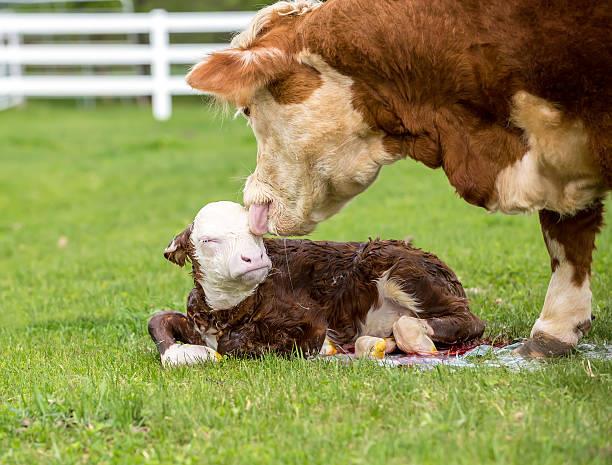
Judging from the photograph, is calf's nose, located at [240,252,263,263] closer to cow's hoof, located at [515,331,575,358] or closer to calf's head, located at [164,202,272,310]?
calf's head, located at [164,202,272,310]

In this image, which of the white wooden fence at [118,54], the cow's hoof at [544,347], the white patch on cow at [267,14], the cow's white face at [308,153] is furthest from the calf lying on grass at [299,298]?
the white wooden fence at [118,54]

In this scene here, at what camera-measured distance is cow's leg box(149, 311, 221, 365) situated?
17.1ft

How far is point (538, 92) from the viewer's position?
15.0 ft

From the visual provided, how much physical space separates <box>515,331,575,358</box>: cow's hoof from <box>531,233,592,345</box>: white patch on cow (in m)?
0.03

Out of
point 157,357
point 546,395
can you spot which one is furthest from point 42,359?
point 546,395

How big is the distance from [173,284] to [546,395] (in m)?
4.39

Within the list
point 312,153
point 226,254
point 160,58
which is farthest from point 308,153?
point 160,58

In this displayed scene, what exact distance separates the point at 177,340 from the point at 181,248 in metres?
0.50

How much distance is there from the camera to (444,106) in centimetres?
485

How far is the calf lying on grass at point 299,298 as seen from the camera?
5.20 metres

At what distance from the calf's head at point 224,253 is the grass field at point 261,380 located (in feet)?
1.28

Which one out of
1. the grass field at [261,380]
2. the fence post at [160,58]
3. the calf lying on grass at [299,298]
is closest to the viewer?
the grass field at [261,380]

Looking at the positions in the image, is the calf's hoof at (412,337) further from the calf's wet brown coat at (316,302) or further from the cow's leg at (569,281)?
the cow's leg at (569,281)

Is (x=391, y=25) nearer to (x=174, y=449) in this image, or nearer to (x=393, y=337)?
(x=393, y=337)
